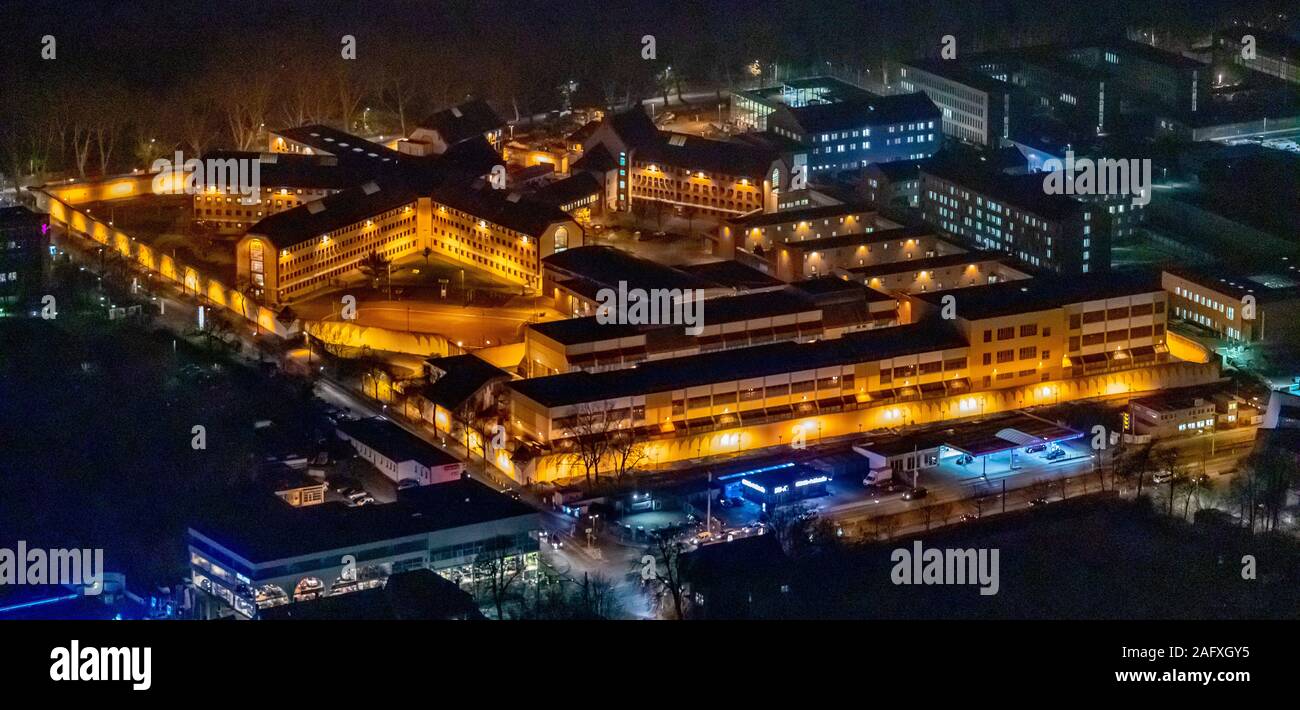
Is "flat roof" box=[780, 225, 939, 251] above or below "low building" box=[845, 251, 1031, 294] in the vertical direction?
above

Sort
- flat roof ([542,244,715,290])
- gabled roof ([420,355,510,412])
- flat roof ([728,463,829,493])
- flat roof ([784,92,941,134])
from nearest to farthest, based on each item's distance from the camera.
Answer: flat roof ([728,463,829,493]), gabled roof ([420,355,510,412]), flat roof ([542,244,715,290]), flat roof ([784,92,941,134])

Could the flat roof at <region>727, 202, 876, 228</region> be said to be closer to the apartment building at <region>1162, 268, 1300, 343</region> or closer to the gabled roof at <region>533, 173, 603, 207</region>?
the gabled roof at <region>533, 173, 603, 207</region>

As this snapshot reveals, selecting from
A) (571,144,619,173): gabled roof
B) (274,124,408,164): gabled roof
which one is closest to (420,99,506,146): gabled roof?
(274,124,408,164): gabled roof

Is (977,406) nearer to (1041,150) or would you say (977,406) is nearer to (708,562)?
(708,562)

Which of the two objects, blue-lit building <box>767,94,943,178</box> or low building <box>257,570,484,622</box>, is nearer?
low building <box>257,570,484,622</box>
